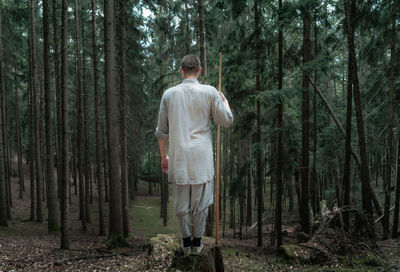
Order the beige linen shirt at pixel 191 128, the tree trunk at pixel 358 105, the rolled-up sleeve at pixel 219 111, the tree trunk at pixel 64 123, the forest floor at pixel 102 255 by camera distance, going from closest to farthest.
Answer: the beige linen shirt at pixel 191 128 < the rolled-up sleeve at pixel 219 111 < the forest floor at pixel 102 255 < the tree trunk at pixel 358 105 < the tree trunk at pixel 64 123

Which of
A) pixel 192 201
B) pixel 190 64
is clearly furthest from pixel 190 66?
pixel 192 201

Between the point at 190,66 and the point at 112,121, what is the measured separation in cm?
714

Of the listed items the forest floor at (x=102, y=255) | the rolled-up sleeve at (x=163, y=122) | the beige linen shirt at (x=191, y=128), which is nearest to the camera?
the beige linen shirt at (x=191, y=128)

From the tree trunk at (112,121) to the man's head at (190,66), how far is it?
22.9ft

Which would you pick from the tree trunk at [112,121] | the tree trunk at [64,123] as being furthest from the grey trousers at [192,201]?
the tree trunk at [112,121]

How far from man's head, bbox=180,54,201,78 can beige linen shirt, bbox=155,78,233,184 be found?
0.09 metres

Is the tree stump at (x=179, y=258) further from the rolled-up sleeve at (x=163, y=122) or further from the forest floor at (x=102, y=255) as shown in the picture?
the rolled-up sleeve at (x=163, y=122)

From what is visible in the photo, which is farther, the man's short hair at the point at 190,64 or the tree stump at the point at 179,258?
the tree stump at the point at 179,258

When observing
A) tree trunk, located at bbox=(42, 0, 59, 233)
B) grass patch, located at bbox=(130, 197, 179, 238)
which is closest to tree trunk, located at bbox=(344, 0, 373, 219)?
tree trunk, located at bbox=(42, 0, 59, 233)

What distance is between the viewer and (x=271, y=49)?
33.8 feet

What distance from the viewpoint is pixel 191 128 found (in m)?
3.36

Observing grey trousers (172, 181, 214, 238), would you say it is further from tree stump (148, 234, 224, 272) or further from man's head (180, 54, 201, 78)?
man's head (180, 54, 201, 78)

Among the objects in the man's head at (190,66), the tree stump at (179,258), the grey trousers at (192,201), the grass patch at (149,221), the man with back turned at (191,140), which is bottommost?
the grass patch at (149,221)

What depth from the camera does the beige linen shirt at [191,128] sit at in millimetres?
3287
